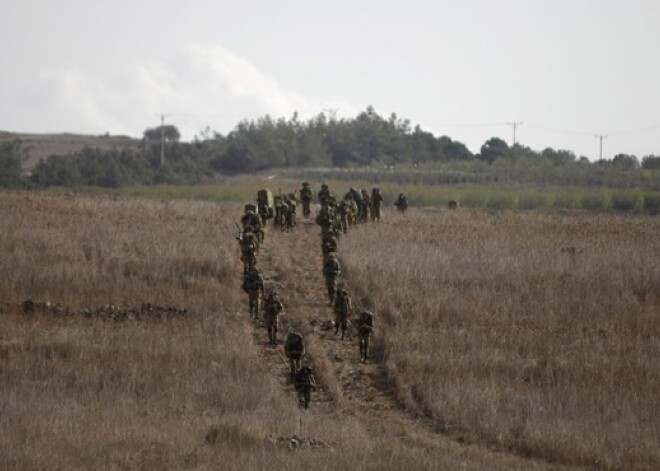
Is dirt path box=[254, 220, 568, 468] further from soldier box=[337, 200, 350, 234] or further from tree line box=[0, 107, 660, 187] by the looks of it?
tree line box=[0, 107, 660, 187]

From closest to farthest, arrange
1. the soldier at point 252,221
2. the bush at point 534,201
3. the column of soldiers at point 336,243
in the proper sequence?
the column of soldiers at point 336,243 < the soldier at point 252,221 < the bush at point 534,201

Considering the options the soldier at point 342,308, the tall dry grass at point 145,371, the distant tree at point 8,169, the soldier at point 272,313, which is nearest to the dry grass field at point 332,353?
the tall dry grass at point 145,371

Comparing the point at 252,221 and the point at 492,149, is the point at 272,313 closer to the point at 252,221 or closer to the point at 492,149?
the point at 252,221

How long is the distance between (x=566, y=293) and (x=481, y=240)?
21.9ft

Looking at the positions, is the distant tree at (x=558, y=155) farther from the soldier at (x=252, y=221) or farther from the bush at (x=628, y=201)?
the soldier at (x=252, y=221)

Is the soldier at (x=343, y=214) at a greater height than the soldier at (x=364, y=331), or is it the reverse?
the soldier at (x=343, y=214)

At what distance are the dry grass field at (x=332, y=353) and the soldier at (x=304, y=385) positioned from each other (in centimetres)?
21

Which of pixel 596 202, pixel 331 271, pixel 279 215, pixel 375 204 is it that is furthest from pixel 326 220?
pixel 596 202

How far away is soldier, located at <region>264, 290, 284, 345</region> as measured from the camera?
63.7ft

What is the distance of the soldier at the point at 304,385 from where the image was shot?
634 inches

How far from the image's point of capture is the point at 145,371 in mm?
17734

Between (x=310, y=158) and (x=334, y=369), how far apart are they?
7647 centimetres

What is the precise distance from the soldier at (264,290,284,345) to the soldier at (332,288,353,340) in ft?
3.16

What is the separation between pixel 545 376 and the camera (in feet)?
59.2
